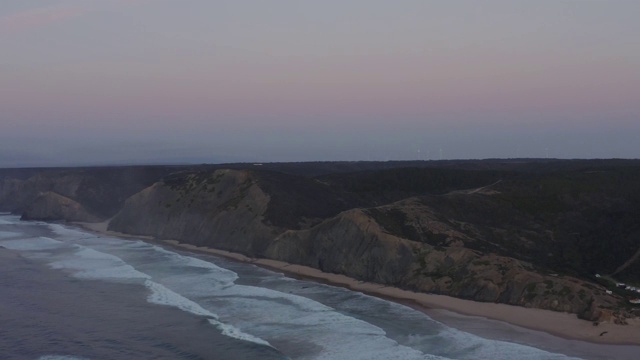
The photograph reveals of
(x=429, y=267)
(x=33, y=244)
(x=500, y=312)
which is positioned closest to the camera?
(x=500, y=312)

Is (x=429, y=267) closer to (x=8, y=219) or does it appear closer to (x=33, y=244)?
(x=33, y=244)

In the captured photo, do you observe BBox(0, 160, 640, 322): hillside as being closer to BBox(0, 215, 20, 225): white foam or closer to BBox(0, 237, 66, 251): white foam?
BBox(0, 237, 66, 251): white foam

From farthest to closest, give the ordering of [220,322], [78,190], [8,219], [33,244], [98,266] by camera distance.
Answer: [78,190] → [8,219] → [33,244] → [98,266] → [220,322]

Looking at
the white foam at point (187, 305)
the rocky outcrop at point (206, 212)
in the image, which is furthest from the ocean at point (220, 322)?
the rocky outcrop at point (206, 212)

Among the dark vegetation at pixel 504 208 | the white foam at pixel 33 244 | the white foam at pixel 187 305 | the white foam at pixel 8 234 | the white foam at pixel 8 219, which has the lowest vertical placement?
the white foam at pixel 8 219

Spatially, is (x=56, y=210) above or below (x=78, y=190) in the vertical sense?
below

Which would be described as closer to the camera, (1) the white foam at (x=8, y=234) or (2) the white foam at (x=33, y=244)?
(2) the white foam at (x=33, y=244)

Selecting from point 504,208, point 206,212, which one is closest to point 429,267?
point 504,208

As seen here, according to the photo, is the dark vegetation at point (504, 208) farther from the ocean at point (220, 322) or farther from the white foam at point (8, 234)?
the white foam at point (8, 234)
